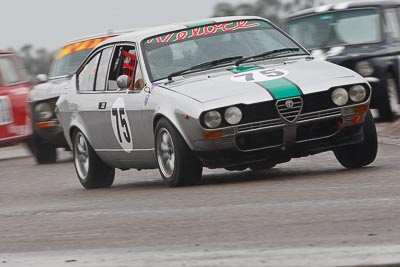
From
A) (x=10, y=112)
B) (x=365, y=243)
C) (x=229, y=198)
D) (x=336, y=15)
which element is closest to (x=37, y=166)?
(x=10, y=112)

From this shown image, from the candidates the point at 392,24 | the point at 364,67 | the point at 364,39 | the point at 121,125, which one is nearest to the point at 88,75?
the point at 121,125

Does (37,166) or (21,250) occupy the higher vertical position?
(21,250)

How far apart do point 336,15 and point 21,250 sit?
41.0ft

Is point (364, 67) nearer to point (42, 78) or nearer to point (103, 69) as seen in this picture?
point (42, 78)

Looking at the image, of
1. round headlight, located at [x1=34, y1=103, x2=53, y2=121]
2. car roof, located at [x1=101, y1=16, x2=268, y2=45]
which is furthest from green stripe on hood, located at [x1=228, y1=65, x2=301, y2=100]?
round headlight, located at [x1=34, y1=103, x2=53, y2=121]

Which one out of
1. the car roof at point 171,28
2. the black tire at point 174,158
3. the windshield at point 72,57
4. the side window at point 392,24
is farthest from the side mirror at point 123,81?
the side window at point 392,24

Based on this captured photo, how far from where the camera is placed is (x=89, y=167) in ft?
39.7

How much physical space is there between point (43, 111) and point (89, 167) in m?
5.12

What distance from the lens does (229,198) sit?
916 centimetres

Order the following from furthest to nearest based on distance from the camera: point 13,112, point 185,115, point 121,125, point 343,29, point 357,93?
point 343,29
point 13,112
point 121,125
point 357,93
point 185,115

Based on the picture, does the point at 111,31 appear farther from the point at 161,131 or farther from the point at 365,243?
the point at 365,243

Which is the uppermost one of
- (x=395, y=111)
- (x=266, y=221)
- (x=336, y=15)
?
(x=266, y=221)

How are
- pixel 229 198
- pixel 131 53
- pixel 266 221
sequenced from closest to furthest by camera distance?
1. pixel 266 221
2. pixel 229 198
3. pixel 131 53

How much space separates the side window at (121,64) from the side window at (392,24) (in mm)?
8003
